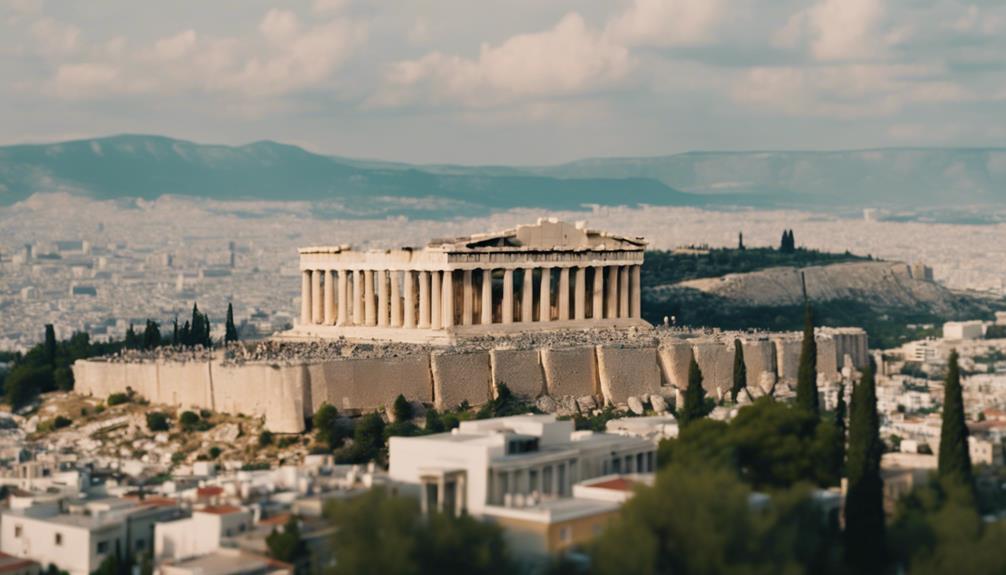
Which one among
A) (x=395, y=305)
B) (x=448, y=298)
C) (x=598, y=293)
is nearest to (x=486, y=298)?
(x=448, y=298)

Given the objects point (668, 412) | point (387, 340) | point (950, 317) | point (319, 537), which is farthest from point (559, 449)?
point (950, 317)

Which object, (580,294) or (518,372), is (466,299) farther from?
(518,372)

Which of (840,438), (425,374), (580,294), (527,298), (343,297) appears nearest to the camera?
(840,438)

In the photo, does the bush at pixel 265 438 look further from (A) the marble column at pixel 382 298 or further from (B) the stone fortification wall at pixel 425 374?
(A) the marble column at pixel 382 298

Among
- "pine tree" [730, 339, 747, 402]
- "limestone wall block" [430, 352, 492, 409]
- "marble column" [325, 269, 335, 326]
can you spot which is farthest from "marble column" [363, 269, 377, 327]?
"pine tree" [730, 339, 747, 402]

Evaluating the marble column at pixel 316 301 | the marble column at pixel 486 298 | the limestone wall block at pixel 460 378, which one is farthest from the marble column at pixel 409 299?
the limestone wall block at pixel 460 378

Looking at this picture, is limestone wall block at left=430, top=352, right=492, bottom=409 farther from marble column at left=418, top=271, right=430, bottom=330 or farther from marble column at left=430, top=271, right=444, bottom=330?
marble column at left=418, top=271, right=430, bottom=330
